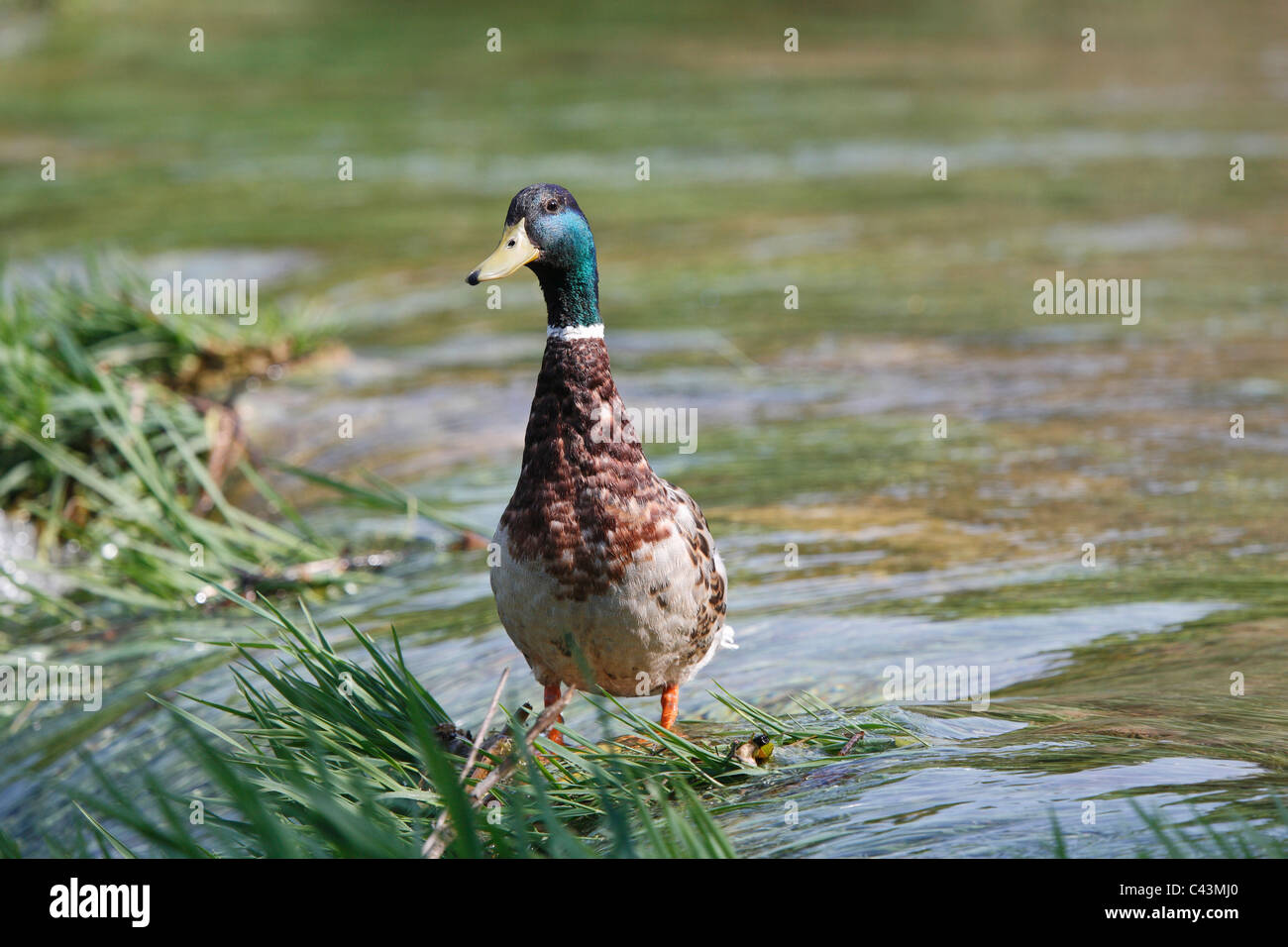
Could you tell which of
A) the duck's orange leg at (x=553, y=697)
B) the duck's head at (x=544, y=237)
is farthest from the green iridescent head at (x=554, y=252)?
the duck's orange leg at (x=553, y=697)

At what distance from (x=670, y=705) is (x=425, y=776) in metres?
0.85

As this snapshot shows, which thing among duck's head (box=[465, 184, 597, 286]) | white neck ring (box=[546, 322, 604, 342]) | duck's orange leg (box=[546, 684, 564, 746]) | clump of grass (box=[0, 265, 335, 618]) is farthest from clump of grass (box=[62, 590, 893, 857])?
clump of grass (box=[0, 265, 335, 618])

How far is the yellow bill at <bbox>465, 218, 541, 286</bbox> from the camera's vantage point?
385 centimetres

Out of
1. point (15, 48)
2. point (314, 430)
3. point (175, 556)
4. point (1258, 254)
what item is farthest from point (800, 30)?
point (175, 556)

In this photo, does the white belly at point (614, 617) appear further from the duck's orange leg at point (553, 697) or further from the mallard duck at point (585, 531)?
the duck's orange leg at point (553, 697)

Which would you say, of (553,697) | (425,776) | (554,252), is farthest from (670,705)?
(554,252)

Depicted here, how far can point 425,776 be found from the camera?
137 inches

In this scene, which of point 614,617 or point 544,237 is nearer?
point 614,617

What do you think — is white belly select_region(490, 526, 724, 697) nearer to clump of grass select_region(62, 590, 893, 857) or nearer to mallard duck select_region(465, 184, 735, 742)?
mallard duck select_region(465, 184, 735, 742)

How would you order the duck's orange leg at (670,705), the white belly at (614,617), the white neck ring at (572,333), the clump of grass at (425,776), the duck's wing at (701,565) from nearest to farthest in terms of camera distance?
1. the clump of grass at (425,776)
2. the white belly at (614,617)
3. the duck's wing at (701,565)
4. the white neck ring at (572,333)
5. the duck's orange leg at (670,705)

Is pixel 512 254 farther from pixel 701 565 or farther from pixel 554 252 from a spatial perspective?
pixel 701 565

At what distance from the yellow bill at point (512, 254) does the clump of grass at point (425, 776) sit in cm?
93

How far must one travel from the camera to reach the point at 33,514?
7.68 metres

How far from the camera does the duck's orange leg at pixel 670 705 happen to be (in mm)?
4055
